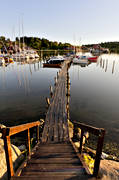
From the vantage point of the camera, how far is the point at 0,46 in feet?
239

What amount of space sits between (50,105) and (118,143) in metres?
6.44

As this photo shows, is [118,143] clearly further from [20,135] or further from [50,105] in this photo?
[20,135]

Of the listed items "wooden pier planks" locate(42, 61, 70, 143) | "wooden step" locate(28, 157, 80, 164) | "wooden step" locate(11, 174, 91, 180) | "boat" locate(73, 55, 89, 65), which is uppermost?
"boat" locate(73, 55, 89, 65)

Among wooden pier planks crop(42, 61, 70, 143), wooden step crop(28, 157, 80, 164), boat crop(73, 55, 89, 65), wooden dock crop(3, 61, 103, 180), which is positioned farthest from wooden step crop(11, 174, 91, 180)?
boat crop(73, 55, 89, 65)

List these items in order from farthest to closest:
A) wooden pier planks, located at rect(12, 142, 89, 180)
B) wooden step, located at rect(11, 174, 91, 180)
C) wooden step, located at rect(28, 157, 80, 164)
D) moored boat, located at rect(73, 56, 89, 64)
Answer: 1. moored boat, located at rect(73, 56, 89, 64)
2. wooden step, located at rect(28, 157, 80, 164)
3. wooden pier planks, located at rect(12, 142, 89, 180)
4. wooden step, located at rect(11, 174, 91, 180)

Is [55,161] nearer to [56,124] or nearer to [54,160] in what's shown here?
[54,160]

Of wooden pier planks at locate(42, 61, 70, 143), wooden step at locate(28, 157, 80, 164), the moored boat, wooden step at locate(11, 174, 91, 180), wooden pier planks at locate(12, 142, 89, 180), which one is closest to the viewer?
wooden step at locate(11, 174, 91, 180)

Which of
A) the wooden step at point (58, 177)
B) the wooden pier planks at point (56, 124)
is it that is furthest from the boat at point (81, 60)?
the wooden step at point (58, 177)

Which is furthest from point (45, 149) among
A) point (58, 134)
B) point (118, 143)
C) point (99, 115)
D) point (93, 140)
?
point (99, 115)

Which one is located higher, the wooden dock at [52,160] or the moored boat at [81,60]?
the moored boat at [81,60]

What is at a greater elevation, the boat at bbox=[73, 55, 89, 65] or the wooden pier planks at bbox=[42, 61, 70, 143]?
the boat at bbox=[73, 55, 89, 65]

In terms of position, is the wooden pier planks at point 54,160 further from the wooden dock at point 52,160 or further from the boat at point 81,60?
the boat at point 81,60

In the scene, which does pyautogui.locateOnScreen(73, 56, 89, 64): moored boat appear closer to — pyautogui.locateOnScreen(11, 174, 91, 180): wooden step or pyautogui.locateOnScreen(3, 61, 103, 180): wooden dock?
pyautogui.locateOnScreen(3, 61, 103, 180): wooden dock

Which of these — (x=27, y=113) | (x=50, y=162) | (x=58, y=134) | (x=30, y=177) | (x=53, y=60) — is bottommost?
(x=27, y=113)
